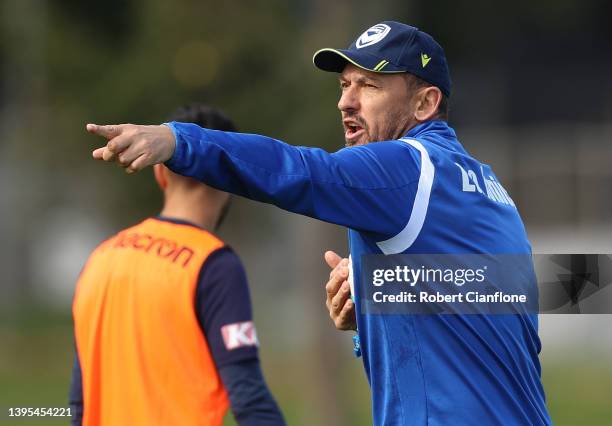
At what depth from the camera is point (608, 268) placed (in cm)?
532

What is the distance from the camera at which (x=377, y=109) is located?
15.2ft

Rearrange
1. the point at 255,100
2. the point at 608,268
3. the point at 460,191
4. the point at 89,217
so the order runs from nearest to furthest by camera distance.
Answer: the point at 460,191 → the point at 608,268 → the point at 255,100 → the point at 89,217

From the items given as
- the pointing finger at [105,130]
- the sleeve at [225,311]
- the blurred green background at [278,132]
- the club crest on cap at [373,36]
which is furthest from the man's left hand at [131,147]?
the blurred green background at [278,132]

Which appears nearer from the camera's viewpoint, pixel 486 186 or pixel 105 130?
pixel 105 130

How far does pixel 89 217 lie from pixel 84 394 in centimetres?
2411

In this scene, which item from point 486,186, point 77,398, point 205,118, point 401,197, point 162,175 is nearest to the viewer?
point 401,197

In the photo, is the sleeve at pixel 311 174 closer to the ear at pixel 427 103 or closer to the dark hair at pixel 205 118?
the ear at pixel 427 103

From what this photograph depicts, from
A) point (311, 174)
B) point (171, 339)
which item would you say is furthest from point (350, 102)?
point (171, 339)

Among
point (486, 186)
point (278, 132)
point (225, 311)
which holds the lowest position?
point (225, 311)

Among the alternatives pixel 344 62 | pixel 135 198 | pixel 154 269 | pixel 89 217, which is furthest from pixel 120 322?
pixel 89 217

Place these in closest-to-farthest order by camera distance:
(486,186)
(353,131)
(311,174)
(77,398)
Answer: (311,174), (486,186), (353,131), (77,398)

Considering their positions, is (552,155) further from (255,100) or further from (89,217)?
(89,217)

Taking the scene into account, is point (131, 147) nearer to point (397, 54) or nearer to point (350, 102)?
point (350, 102)

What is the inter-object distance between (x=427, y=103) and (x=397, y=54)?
23cm
